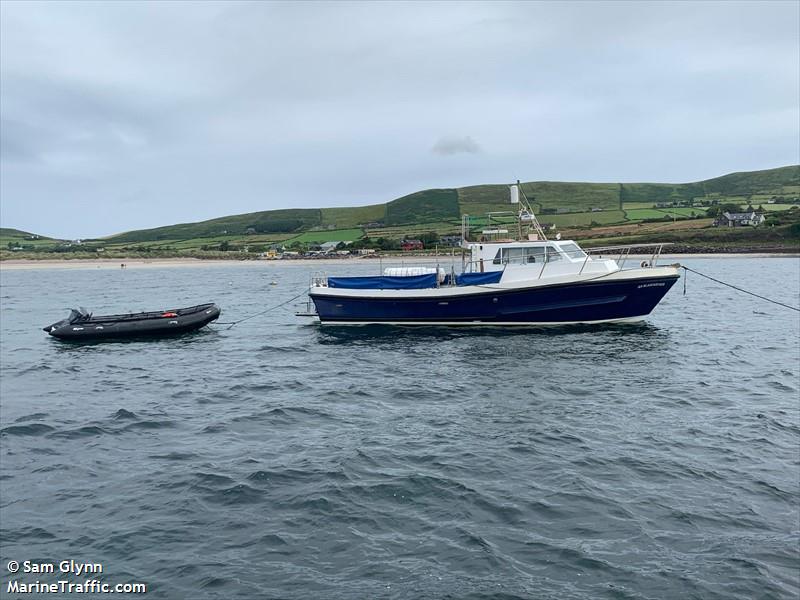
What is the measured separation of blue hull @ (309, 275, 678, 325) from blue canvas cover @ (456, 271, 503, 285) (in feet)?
3.03

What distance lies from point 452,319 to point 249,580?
68.9 feet

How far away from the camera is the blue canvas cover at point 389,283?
27.8 m

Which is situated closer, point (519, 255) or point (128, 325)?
point (519, 255)

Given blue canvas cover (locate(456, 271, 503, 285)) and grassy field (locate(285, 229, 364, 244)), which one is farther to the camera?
grassy field (locate(285, 229, 364, 244))

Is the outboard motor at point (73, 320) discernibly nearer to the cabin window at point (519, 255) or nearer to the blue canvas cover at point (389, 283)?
the blue canvas cover at point (389, 283)

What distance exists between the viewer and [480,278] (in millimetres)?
27281

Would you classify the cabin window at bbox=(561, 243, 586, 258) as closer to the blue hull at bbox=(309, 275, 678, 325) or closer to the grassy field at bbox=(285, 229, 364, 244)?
the blue hull at bbox=(309, 275, 678, 325)

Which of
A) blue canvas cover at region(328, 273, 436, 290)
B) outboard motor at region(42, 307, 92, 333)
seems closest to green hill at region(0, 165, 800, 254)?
blue canvas cover at region(328, 273, 436, 290)

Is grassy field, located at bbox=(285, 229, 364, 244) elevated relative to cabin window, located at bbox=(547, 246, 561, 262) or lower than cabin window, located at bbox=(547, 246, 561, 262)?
elevated

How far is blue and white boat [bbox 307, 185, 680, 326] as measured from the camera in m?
25.7

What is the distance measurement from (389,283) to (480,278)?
457cm

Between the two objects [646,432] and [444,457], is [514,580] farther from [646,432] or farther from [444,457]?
[646,432]

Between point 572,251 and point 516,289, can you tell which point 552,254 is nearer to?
point 572,251

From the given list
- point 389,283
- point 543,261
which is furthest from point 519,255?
point 389,283
